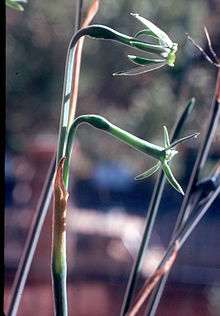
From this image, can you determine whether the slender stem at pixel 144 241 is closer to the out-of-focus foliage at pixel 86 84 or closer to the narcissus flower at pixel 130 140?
the narcissus flower at pixel 130 140

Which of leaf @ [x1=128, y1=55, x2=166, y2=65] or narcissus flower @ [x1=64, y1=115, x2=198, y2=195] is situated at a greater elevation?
leaf @ [x1=128, y1=55, x2=166, y2=65]

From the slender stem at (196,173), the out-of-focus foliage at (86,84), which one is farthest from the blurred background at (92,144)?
the slender stem at (196,173)

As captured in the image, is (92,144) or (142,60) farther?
(92,144)

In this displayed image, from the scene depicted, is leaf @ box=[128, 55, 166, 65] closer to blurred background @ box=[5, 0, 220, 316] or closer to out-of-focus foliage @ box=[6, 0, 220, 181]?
blurred background @ box=[5, 0, 220, 316]

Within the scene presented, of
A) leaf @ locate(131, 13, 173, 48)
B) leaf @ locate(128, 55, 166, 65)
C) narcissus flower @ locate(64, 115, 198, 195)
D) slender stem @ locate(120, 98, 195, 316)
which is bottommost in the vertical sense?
slender stem @ locate(120, 98, 195, 316)

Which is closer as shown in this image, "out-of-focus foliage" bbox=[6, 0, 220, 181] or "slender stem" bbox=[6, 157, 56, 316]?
"slender stem" bbox=[6, 157, 56, 316]

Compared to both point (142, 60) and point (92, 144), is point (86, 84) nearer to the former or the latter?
point (92, 144)

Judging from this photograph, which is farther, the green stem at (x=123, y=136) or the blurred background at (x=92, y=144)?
the blurred background at (x=92, y=144)

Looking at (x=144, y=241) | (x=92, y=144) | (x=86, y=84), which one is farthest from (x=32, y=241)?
(x=92, y=144)

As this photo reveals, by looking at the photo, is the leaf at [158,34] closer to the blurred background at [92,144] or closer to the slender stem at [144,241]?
the slender stem at [144,241]

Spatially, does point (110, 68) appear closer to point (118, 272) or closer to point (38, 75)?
point (38, 75)

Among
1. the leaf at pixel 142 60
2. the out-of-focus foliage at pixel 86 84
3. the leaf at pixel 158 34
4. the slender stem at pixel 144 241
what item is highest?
the out-of-focus foliage at pixel 86 84

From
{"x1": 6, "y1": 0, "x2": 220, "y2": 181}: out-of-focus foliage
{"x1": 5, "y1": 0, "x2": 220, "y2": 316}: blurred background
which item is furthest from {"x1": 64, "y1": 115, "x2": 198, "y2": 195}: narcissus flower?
{"x1": 6, "y1": 0, "x2": 220, "y2": 181}: out-of-focus foliage

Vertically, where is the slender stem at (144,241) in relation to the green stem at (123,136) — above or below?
below
